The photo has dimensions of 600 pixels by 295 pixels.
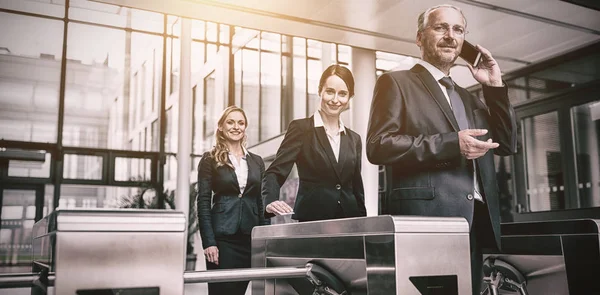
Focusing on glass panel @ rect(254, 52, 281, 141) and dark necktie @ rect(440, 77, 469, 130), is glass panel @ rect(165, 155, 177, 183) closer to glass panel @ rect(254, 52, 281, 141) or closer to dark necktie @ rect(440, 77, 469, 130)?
glass panel @ rect(254, 52, 281, 141)

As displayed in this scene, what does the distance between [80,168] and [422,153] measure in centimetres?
874

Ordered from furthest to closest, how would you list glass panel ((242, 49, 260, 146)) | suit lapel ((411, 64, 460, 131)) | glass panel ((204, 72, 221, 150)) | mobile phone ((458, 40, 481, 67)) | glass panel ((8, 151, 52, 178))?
1. glass panel ((242, 49, 260, 146))
2. glass panel ((204, 72, 221, 150))
3. glass panel ((8, 151, 52, 178))
4. mobile phone ((458, 40, 481, 67))
5. suit lapel ((411, 64, 460, 131))

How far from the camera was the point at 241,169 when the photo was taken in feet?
8.95

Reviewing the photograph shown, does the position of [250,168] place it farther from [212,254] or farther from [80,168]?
[80,168]

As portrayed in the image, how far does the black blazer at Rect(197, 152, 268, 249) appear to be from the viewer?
259cm

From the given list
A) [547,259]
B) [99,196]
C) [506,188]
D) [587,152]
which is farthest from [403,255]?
[99,196]

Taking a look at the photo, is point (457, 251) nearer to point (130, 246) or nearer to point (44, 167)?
point (130, 246)

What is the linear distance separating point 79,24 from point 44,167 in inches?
94.7

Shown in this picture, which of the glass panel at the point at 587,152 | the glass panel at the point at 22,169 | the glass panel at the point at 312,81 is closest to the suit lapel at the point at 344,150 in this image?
the glass panel at the point at 587,152

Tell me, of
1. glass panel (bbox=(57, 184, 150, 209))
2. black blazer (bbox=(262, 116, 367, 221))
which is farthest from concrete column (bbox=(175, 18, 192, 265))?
black blazer (bbox=(262, 116, 367, 221))

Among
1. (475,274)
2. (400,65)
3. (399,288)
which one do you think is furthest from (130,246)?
(400,65)

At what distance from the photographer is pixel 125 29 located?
1004cm

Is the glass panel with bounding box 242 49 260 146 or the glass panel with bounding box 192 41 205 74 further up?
the glass panel with bounding box 192 41 205 74

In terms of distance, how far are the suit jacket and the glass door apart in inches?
317
